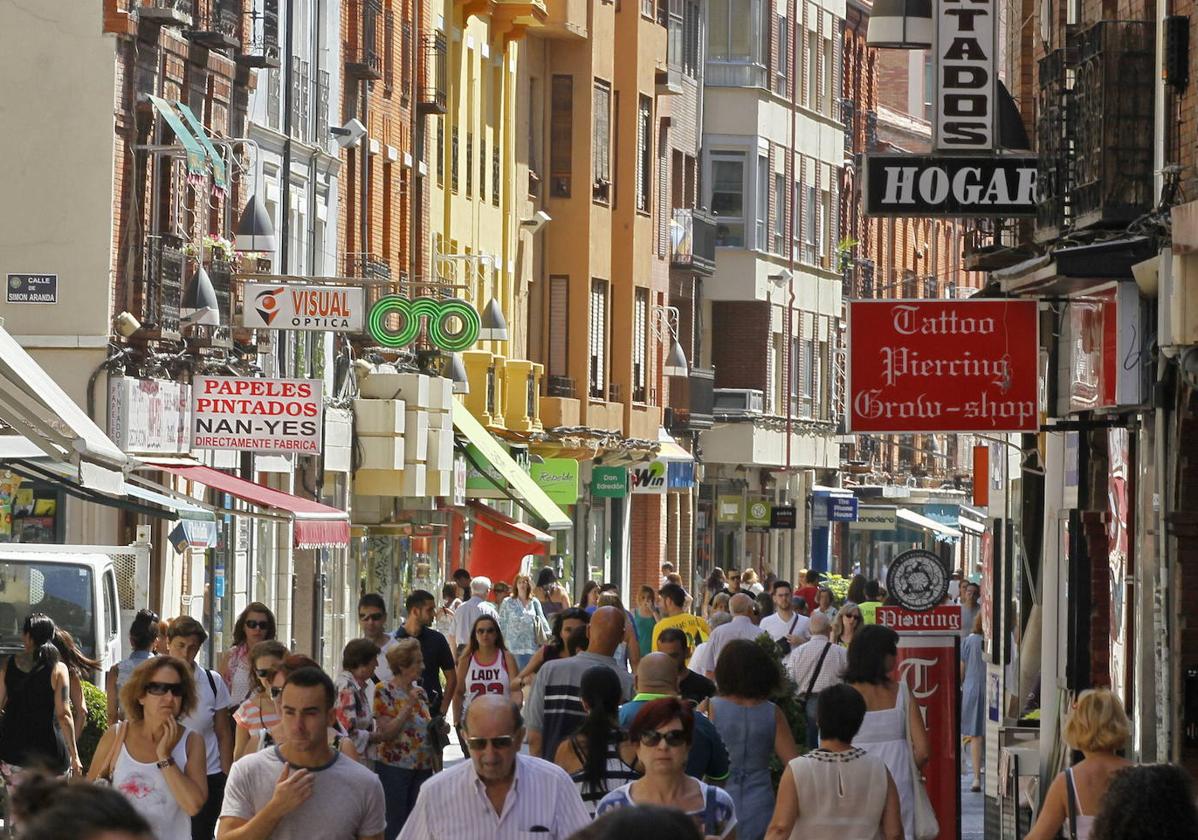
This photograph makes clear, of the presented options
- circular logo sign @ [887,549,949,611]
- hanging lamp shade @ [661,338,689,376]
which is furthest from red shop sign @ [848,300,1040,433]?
hanging lamp shade @ [661,338,689,376]

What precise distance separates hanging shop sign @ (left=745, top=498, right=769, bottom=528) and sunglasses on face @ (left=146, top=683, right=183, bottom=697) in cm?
5420

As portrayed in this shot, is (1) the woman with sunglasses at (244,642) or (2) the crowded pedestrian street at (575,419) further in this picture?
(1) the woman with sunglasses at (244,642)

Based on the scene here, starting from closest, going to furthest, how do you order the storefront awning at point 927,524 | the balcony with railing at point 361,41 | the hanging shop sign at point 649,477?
the balcony with railing at point 361,41 < the hanging shop sign at point 649,477 < the storefront awning at point 927,524

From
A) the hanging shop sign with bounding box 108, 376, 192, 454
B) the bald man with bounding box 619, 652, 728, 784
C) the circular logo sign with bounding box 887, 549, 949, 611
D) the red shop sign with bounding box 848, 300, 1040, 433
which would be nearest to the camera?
the bald man with bounding box 619, 652, 728, 784

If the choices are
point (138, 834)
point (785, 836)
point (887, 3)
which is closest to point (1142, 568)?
point (887, 3)

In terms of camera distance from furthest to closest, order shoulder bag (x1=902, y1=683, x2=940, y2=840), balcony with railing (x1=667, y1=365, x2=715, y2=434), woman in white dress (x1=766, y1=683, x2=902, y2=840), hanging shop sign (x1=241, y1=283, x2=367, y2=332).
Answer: balcony with railing (x1=667, y1=365, x2=715, y2=434) → hanging shop sign (x1=241, y1=283, x2=367, y2=332) → shoulder bag (x1=902, y1=683, x2=940, y2=840) → woman in white dress (x1=766, y1=683, x2=902, y2=840)

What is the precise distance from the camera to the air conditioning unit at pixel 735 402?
2557 inches

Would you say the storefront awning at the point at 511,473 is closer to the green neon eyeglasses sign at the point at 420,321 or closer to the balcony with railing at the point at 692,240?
the green neon eyeglasses sign at the point at 420,321

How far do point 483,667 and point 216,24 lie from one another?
16.7m

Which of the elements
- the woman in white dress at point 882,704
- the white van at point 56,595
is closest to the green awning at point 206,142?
the white van at point 56,595

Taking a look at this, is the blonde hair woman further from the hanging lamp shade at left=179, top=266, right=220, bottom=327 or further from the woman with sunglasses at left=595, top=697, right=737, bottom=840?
the hanging lamp shade at left=179, top=266, right=220, bottom=327

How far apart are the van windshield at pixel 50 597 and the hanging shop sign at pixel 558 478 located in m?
30.5

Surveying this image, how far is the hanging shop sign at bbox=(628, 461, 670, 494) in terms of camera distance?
192 feet

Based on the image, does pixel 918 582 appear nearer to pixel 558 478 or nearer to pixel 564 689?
pixel 564 689
